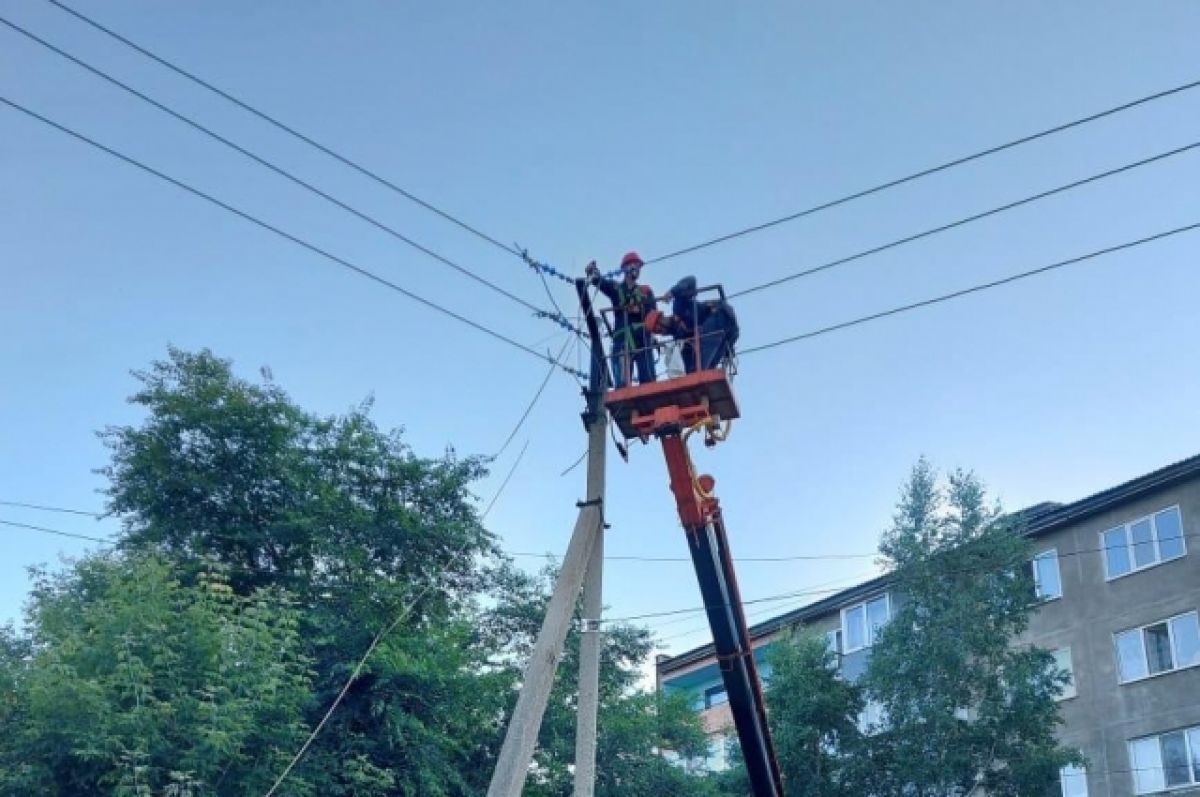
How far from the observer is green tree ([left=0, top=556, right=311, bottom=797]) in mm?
18688

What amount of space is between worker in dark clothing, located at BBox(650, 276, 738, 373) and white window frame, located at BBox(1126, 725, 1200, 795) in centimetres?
2071

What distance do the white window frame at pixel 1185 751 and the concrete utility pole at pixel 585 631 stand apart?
20748mm

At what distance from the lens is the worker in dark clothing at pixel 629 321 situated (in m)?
14.0

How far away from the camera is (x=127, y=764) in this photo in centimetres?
1841

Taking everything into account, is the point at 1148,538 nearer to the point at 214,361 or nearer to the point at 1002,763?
the point at 1002,763

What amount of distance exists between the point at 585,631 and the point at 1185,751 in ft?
69.4

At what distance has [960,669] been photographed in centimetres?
2589

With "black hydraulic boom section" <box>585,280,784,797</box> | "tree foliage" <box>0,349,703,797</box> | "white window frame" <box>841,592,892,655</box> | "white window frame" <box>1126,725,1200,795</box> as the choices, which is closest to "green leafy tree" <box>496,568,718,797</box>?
"tree foliage" <box>0,349,703,797</box>

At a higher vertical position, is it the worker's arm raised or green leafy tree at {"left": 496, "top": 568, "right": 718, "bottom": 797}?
the worker's arm raised

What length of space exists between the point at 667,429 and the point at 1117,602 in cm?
2178

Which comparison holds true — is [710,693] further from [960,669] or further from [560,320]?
[560,320]

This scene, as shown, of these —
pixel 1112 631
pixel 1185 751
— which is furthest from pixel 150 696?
pixel 1112 631

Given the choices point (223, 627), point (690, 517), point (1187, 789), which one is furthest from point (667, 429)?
point (1187, 789)

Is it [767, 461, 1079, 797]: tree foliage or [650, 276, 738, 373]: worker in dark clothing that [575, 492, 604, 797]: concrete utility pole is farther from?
[767, 461, 1079, 797]: tree foliage
